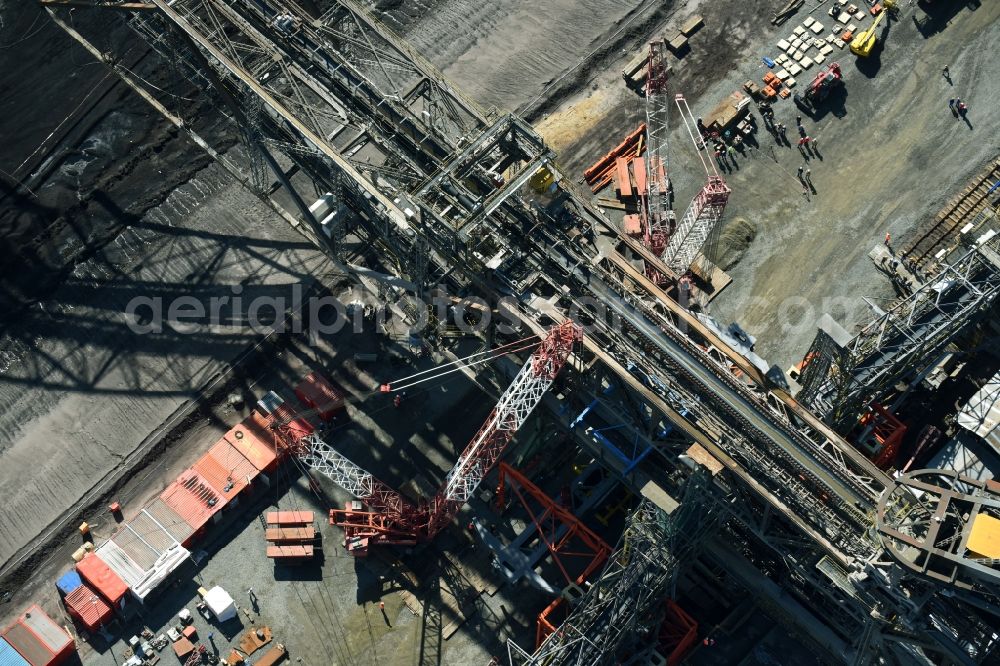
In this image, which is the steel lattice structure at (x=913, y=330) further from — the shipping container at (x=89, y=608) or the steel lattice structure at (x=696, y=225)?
the shipping container at (x=89, y=608)

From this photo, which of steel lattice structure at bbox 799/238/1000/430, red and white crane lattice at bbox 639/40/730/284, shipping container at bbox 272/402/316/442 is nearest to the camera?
steel lattice structure at bbox 799/238/1000/430

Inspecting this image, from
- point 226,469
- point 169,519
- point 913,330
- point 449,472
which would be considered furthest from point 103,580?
point 913,330

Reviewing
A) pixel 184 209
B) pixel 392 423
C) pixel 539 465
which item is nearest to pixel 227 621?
pixel 392 423

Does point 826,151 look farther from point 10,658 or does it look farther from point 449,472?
point 10,658

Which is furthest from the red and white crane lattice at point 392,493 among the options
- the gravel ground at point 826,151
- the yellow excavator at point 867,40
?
the yellow excavator at point 867,40

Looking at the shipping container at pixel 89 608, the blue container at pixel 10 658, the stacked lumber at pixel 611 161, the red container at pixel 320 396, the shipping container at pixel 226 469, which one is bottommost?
A: the blue container at pixel 10 658

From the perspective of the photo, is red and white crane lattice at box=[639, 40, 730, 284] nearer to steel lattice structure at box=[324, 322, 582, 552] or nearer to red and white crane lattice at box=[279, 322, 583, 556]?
steel lattice structure at box=[324, 322, 582, 552]

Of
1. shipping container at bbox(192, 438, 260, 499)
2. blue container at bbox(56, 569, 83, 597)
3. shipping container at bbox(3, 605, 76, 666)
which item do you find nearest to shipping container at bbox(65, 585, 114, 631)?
blue container at bbox(56, 569, 83, 597)
